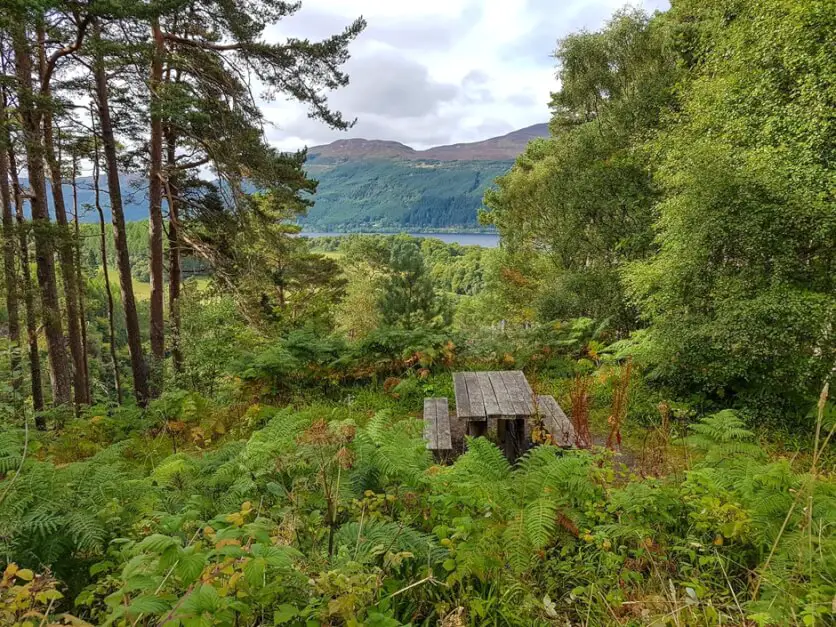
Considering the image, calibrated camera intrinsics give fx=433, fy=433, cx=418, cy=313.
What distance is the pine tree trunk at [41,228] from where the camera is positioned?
7520 millimetres

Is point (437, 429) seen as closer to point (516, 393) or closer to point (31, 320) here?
point (516, 393)

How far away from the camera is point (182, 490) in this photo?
10.0 ft

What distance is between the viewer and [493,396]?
5141 millimetres

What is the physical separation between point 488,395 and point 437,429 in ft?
2.55

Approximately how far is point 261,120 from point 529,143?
1775 centimetres

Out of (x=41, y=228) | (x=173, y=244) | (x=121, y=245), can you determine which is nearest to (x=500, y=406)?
(x=41, y=228)

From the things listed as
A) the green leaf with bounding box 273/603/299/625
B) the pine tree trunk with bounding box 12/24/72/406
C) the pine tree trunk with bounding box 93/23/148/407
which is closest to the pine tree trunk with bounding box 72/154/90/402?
the pine tree trunk with bounding box 12/24/72/406

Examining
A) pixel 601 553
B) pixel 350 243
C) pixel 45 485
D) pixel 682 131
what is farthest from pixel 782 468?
pixel 350 243

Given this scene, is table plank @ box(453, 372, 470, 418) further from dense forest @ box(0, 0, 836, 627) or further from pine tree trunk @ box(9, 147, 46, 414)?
pine tree trunk @ box(9, 147, 46, 414)

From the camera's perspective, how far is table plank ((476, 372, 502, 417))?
463cm

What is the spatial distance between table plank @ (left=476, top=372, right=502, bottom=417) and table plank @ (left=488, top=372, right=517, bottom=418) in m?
0.03

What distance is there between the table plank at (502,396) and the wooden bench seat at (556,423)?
0.36m

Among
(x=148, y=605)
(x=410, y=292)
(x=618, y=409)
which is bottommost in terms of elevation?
(x=618, y=409)

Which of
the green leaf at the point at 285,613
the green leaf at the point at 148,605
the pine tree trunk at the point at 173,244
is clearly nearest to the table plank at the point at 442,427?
the green leaf at the point at 285,613
